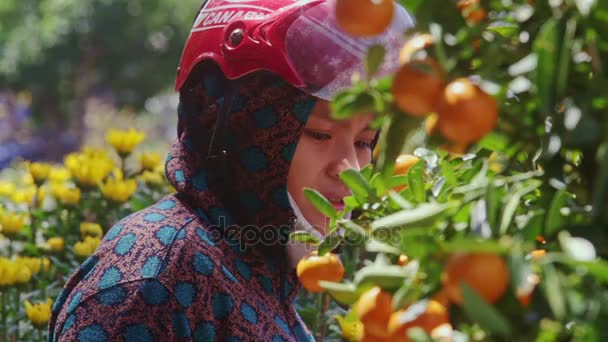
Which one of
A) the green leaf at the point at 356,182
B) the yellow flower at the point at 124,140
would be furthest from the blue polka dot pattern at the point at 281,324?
the yellow flower at the point at 124,140

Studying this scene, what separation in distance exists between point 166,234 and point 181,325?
7.2 inches

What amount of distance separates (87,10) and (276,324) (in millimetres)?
15492

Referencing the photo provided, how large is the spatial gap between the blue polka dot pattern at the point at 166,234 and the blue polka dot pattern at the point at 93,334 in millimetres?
197

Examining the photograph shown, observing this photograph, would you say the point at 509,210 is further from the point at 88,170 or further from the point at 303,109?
the point at 88,170

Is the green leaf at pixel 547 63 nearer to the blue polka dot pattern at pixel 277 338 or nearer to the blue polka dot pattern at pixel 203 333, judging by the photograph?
the blue polka dot pattern at pixel 203 333

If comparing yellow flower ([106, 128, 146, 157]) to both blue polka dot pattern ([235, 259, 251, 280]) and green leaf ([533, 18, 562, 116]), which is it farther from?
green leaf ([533, 18, 562, 116])

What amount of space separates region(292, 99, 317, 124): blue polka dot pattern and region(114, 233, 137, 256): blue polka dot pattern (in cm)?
41

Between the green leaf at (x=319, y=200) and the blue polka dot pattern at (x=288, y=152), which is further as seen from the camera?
the blue polka dot pattern at (x=288, y=152)

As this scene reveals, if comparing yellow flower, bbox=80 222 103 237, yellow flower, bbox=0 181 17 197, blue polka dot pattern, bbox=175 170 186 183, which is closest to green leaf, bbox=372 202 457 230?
blue polka dot pattern, bbox=175 170 186 183

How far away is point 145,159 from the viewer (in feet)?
10.5

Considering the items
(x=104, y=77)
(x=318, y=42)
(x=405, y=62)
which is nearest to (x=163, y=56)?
(x=104, y=77)

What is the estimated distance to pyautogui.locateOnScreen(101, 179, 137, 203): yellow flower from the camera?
285 cm

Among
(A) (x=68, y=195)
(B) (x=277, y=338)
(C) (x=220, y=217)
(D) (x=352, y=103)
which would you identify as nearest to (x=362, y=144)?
(C) (x=220, y=217)

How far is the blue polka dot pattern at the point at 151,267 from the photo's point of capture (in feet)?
5.31
